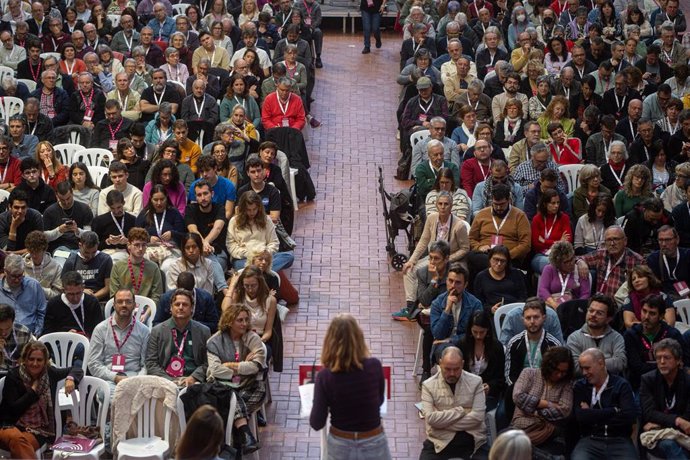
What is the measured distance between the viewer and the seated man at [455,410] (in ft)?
28.7

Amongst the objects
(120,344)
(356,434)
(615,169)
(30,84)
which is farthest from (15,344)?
(30,84)

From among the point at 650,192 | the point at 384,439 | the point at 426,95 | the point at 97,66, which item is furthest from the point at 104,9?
the point at 384,439

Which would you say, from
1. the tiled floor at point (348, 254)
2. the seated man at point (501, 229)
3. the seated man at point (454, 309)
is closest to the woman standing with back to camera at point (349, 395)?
the tiled floor at point (348, 254)

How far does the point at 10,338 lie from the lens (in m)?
9.66

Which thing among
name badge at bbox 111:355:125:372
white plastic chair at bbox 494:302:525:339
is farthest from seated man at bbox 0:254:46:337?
white plastic chair at bbox 494:302:525:339

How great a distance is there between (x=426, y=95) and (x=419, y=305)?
4621 mm

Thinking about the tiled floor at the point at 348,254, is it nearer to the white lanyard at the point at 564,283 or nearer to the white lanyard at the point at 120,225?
the white lanyard at the point at 564,283

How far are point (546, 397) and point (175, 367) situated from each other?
261 cm

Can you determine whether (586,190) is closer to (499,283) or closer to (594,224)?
(594,224)

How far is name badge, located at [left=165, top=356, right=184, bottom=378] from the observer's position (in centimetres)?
948

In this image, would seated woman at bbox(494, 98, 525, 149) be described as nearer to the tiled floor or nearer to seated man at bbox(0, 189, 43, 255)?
the tiled floor

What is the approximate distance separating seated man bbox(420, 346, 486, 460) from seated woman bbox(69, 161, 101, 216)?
4.71 m

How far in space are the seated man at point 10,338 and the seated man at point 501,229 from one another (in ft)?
12.3

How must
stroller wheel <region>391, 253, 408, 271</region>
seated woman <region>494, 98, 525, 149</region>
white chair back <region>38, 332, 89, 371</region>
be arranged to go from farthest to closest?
seated woman <region>494, 98, 525, 149</region>, stroller wheel <region>391, 253, 408, 271</region>, white chair back <region>38, 332, 89, 371</region>
